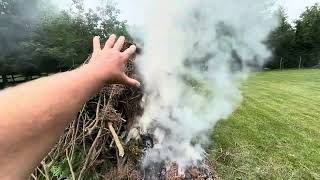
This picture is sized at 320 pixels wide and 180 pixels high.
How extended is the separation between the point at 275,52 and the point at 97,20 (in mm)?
17431

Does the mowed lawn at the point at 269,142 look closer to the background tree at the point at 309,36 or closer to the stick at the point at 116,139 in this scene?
the stick at the point at 116,139

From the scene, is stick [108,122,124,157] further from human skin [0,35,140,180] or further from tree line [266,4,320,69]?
tree line [266,4,320,69]

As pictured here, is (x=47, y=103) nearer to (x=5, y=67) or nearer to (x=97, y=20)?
(x=97, y=20)

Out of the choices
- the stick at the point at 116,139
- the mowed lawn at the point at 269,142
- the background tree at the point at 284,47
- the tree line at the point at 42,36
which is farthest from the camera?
the background tree at the point at 284,47

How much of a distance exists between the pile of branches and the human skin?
3710mm

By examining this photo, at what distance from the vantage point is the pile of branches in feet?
14.7

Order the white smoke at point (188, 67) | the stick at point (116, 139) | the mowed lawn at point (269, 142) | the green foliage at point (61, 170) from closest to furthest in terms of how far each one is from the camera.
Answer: the stick at point (116, 139), the green foliage at point (61, 170), the white smoke at point (188, 67), the mowed lawn at point (269, 142)

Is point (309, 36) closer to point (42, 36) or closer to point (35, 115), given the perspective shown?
point (42, 36)

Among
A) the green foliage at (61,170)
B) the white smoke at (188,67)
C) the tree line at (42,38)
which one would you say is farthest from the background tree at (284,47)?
the green foliage at (61,170)

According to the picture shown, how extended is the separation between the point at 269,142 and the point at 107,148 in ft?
9.26

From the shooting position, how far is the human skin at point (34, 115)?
0.51m

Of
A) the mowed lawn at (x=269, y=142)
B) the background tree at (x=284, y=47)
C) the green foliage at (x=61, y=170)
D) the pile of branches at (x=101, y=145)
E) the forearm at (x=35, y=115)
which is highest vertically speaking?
the forearm at (x=35, y=115)

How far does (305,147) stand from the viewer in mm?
6250

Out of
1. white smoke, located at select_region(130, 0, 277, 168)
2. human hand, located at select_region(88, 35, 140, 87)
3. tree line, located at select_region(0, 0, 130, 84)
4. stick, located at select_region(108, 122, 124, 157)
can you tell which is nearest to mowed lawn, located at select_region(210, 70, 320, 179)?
white smoke, located at select_region(130, 0, 277, 168)
